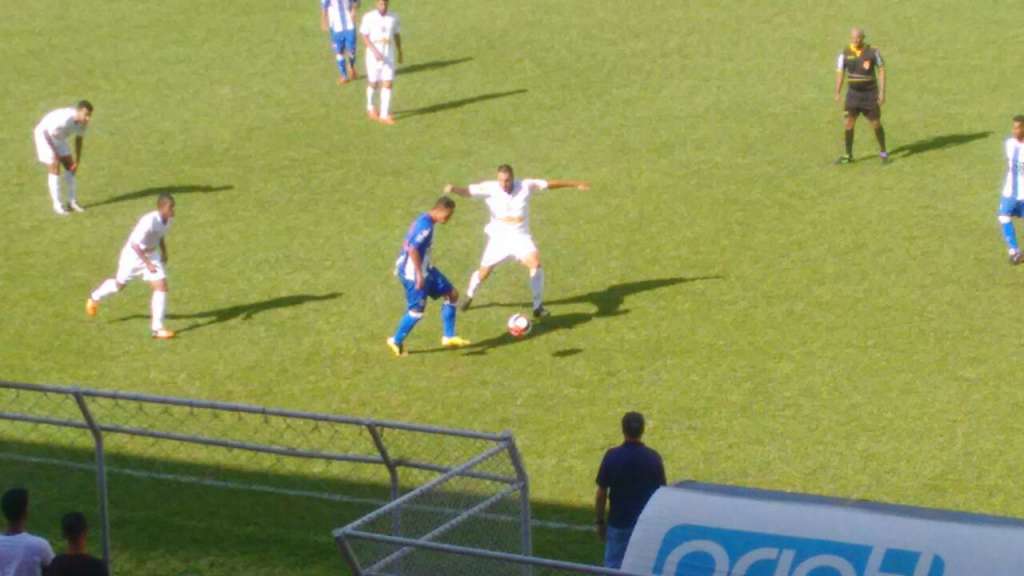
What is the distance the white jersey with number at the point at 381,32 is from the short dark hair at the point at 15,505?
18255 mm

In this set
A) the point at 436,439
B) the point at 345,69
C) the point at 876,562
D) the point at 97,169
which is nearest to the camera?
the point at 876,562

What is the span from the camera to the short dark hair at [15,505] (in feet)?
36.4

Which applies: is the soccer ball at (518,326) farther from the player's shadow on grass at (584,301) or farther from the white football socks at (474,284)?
the white football socks at (474,284)

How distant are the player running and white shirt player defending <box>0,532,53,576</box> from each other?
68.1 ft

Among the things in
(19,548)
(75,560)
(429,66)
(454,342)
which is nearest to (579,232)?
(454,342)

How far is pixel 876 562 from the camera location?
9.38 metres

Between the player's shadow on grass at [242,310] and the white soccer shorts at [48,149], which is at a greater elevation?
the white soccer shorts at [48,149]

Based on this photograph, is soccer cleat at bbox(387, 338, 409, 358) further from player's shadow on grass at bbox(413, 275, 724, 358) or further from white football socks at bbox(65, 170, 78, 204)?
white football socks at bbox(65, 170, 78, 204)

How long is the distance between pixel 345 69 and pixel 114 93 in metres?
4.02

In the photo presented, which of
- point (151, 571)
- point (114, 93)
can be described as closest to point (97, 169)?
point (114, 93)

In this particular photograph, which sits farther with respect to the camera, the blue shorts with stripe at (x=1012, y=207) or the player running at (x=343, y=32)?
the player running at (x=343, y=32)

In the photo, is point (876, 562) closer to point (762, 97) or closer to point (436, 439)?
point (436, 439)

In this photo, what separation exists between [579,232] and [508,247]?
349cm

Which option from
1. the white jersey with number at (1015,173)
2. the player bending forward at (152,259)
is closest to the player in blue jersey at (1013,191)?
the white jersey with number at (1015,173)
